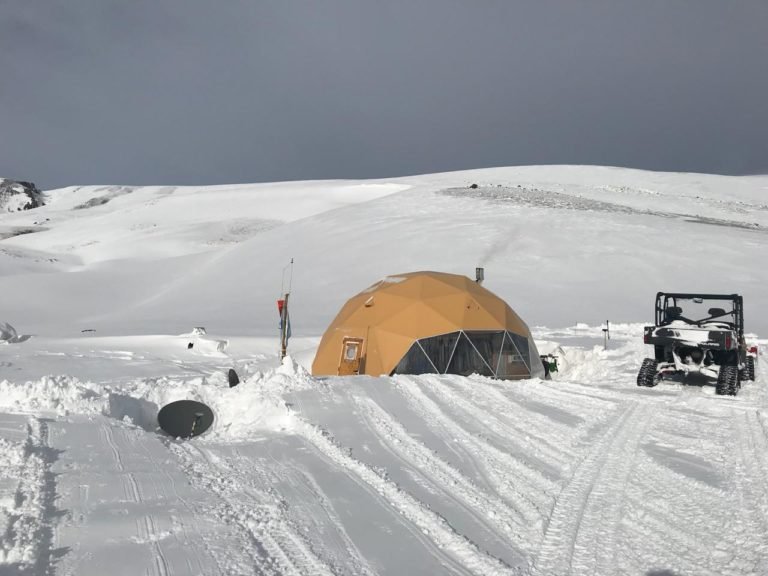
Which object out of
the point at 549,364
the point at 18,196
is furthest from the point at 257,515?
the point at 18,196

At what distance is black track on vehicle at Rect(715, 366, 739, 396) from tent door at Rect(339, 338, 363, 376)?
23.8ft

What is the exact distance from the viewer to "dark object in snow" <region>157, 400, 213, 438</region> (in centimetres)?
758

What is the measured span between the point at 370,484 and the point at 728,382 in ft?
26.3

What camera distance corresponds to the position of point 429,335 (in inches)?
541

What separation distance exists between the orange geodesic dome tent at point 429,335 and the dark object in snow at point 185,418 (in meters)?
6.18

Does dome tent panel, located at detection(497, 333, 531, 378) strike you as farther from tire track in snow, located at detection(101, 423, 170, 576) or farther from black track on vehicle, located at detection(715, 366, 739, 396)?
tire track in snow, located at detection(101, 423, 170, 576)

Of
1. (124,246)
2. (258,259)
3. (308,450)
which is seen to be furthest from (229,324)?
(124,246)

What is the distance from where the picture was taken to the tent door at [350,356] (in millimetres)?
14242

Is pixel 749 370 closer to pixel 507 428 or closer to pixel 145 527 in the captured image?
pixel 507 428

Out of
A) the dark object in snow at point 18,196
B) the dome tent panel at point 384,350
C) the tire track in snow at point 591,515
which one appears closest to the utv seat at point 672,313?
the dome tent panel at point 384,350

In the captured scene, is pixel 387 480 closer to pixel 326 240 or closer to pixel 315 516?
pixel 315 516

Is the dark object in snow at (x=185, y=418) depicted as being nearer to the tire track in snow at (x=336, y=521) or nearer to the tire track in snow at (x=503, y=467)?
the tire track in snow at (x=336, y=521)

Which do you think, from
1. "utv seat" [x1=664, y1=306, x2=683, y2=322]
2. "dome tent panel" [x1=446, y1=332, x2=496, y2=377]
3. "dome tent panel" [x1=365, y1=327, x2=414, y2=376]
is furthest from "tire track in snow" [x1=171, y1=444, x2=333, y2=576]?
"utv seat" [x1=664, y1=306, x2=683, y2=322]

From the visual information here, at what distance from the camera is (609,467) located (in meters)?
6.21
